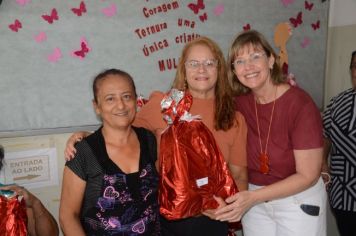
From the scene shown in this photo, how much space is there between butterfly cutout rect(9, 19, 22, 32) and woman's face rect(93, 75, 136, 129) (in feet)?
2.34

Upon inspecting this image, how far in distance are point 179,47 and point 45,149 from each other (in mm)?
1025

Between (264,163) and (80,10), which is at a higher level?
(80,10)

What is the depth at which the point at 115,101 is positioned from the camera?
1305mm

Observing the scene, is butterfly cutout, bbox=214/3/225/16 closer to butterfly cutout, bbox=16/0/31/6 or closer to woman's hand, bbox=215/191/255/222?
butterfly cutout, bbox=16/0/31/6

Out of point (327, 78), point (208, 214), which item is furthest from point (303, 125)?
point (327, 78)

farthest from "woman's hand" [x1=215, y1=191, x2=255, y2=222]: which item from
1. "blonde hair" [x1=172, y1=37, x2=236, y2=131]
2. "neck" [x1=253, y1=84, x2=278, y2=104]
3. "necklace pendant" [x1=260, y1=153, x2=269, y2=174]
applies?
"neck" [x1=253, y1=84, x2=278, y2=104]

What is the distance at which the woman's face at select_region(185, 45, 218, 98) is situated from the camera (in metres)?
1.50

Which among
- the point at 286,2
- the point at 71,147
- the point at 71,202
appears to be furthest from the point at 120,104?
the point at 286,2

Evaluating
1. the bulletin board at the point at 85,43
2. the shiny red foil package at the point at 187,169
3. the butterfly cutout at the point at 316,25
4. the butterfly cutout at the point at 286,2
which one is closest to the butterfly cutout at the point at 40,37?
the bulletin board at the point at 85,43

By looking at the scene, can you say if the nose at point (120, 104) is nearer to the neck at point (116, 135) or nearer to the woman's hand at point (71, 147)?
the neck at point (116, 135)

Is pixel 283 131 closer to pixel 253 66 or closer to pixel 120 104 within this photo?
pixel 253 66

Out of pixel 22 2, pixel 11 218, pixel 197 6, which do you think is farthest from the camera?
pixel 197 6

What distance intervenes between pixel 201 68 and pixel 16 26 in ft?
3.27

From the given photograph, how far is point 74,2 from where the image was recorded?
181 cm
